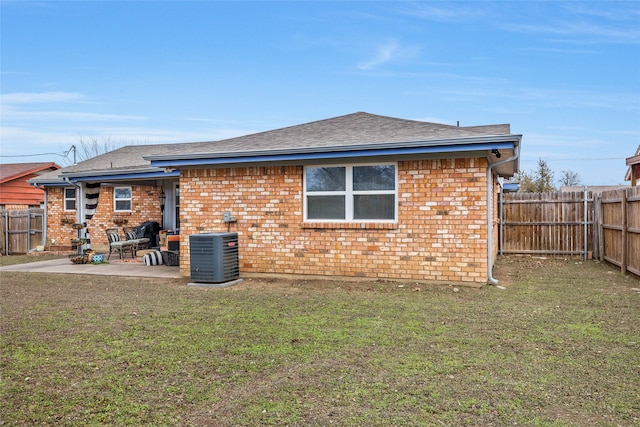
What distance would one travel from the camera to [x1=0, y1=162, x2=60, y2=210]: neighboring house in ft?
88.8

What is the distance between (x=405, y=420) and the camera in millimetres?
3309

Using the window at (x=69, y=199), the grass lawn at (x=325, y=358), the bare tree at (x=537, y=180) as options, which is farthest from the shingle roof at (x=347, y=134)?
Answer: the bare tree at (x=537, y=180)

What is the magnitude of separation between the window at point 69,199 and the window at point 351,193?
1370cm

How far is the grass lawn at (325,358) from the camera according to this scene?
349 centimetres

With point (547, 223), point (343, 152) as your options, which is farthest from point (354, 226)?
point (547, 223)

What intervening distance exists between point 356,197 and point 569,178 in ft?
160

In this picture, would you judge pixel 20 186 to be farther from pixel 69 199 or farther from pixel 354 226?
pixel 354 226

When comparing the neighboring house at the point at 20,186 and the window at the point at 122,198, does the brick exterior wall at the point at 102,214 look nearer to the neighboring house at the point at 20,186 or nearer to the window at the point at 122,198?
the window at the point at 122,198

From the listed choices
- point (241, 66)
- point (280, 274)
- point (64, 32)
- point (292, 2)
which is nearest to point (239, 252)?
point (280, 274)

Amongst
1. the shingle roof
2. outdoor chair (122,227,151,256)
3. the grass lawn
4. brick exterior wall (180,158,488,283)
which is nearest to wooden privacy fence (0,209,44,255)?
outdoor chair (122,227,151,256)

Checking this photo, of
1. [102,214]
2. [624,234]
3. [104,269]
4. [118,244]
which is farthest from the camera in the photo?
[102,214]

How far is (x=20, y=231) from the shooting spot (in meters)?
18.6

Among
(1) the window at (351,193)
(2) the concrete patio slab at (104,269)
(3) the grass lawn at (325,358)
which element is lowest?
(3) the grass lawn at (325,358)

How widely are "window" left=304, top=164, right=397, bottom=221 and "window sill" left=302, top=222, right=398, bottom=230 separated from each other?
0.14 m
